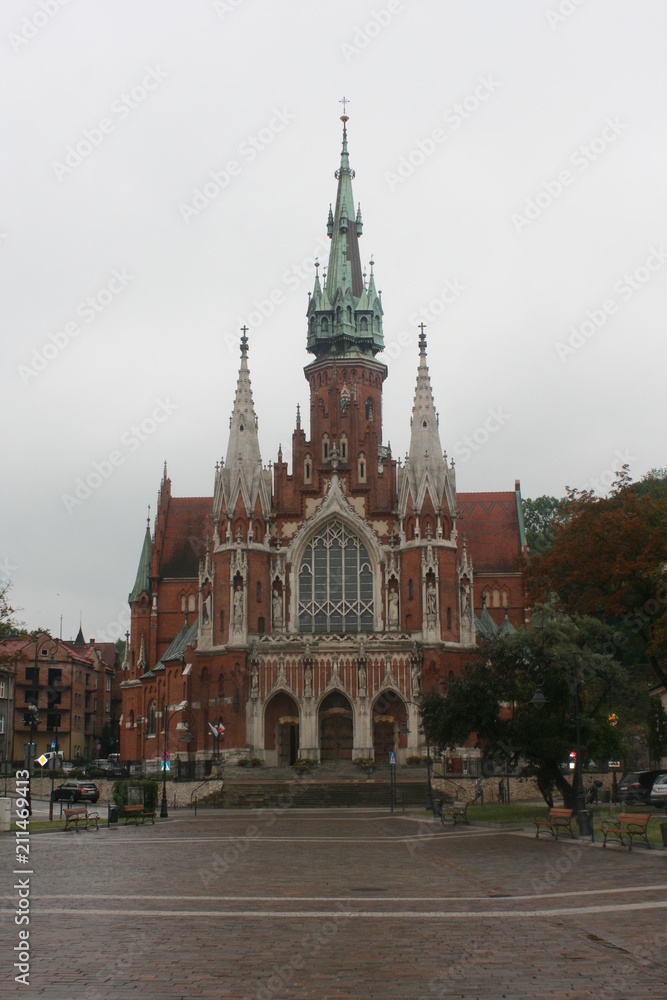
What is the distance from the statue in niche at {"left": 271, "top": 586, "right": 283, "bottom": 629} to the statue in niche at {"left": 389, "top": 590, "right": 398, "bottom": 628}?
20.7 ft

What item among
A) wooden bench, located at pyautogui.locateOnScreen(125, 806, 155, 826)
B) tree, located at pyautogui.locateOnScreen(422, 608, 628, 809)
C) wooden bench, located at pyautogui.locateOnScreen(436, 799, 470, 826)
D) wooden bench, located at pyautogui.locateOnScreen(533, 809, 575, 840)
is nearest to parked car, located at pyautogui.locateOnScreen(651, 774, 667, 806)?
tree, located at pyautogui.locateOnScreen(422, 608, 628, 809)

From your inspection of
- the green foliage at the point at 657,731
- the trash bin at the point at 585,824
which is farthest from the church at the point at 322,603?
the trash bin at the point at 585,824

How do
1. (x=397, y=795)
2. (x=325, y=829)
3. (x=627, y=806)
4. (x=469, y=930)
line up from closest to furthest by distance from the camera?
1. (x=469, y=930)
2. (x=325, y=829)
3. (x=627, y=806)
4. (x=397, y=795)

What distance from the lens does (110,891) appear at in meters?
17.8

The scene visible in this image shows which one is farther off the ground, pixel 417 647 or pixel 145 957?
pixel 417 647

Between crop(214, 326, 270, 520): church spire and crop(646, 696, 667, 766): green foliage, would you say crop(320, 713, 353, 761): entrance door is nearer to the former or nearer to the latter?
crop(214, 326, 270, 520): church spire

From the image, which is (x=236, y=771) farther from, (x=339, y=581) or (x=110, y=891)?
(x=110, y=891)

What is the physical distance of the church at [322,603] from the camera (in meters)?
61.4

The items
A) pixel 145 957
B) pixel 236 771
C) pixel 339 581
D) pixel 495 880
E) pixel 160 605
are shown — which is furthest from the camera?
pixel 160 605

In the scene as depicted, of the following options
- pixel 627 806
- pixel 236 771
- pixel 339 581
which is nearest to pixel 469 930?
pixel 627 806

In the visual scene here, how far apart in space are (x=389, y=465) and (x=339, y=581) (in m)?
7.66

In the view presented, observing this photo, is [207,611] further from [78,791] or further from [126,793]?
[126,793]

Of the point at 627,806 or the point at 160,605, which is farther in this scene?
the point at 160,605

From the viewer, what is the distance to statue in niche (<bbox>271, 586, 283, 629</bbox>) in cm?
6397
